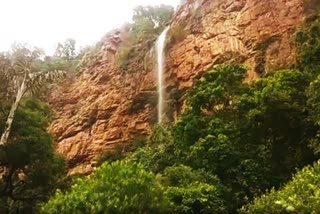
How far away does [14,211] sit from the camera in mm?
17797

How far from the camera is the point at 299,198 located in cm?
1026

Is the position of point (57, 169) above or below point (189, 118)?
below

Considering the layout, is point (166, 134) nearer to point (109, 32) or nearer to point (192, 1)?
point (192, 1)

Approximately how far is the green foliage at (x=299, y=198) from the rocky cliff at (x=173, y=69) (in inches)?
516

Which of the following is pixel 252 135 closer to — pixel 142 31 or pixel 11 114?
pixel 11 114

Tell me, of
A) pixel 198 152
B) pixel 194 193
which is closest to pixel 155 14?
pixel 198 152

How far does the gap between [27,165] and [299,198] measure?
37.2ft

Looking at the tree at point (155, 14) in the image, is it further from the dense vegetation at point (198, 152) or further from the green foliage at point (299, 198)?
the green foliage at point (299, 198)

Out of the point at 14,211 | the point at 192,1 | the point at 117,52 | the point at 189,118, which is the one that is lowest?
the point at 14,211

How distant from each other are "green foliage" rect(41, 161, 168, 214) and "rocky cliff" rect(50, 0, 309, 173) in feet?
45.2

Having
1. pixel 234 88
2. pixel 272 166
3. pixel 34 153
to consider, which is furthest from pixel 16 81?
pixel 272 166

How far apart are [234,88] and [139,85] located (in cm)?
1249

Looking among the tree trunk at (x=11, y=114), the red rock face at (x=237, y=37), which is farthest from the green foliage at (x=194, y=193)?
the red rock face at (x=237, y=37)

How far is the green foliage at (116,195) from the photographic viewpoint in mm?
11930
